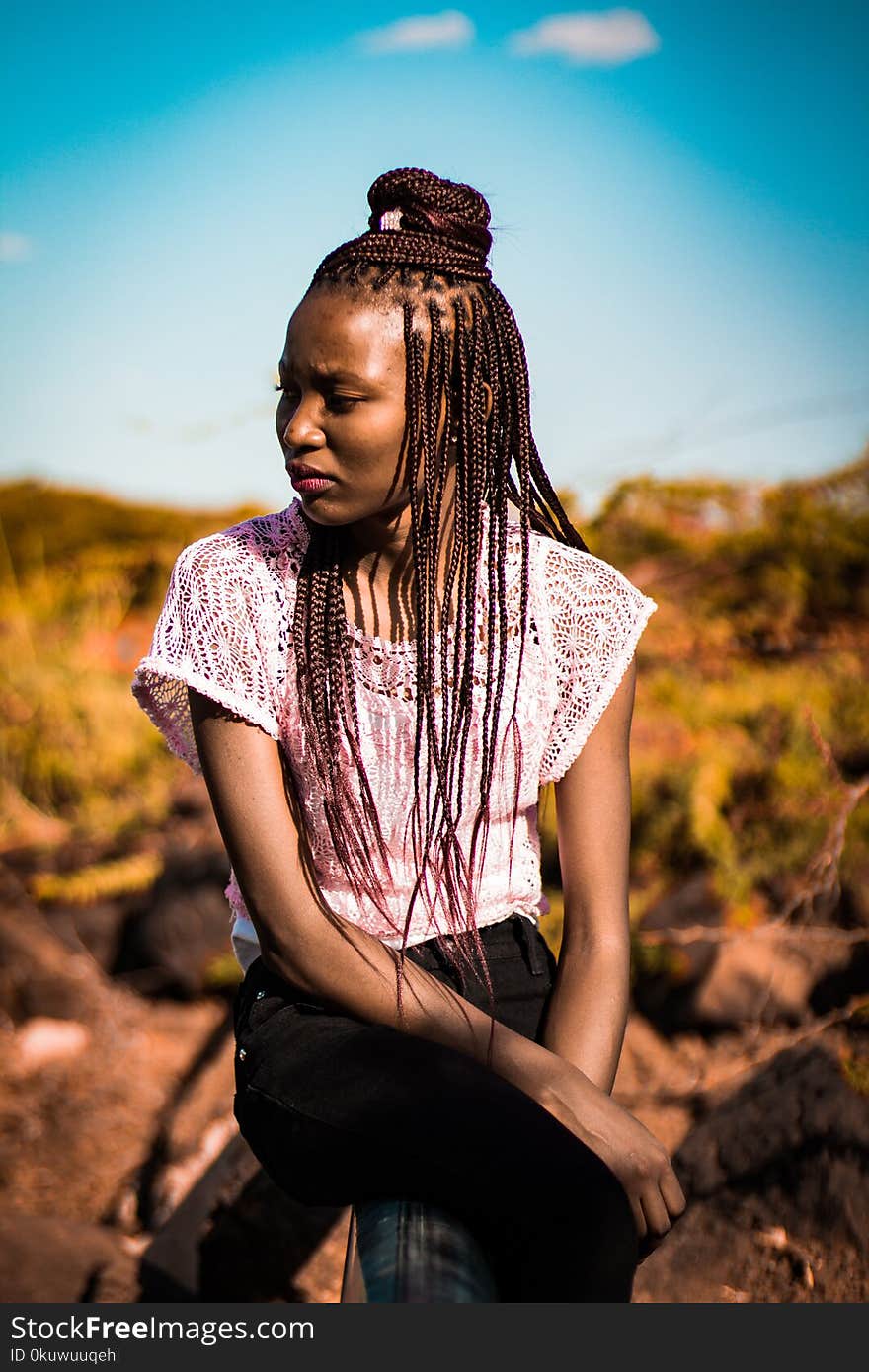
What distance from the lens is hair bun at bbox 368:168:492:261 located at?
6.78 ft

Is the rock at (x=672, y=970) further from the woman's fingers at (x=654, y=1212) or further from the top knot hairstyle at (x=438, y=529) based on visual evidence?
the woman's fingers at (x=654, y=1212)

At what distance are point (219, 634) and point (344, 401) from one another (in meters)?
0.47

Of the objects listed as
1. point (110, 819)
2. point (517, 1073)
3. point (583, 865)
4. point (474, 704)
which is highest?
point (474, 704)

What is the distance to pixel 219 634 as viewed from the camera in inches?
83.2

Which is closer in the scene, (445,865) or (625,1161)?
(625,1161)

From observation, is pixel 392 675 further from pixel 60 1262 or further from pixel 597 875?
pixel 60 1262

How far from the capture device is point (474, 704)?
224 centimetres

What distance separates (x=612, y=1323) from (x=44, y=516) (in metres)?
7.04

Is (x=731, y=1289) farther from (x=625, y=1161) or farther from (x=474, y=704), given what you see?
(x=474, y=704)

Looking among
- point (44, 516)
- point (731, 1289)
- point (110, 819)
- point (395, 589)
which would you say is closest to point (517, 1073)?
point (395, 589)

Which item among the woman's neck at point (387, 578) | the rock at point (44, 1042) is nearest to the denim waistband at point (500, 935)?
the woman's neck at point (387, 578)

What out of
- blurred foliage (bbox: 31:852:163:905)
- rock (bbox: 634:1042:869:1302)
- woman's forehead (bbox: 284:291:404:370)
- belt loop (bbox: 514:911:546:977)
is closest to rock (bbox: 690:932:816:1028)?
rock (bbox: 634:1042:869:1302)

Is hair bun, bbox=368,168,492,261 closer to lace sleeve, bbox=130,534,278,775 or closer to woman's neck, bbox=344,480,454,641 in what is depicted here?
woman's neck, bbox=344,480,454,641

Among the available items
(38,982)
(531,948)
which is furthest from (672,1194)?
(38,982)
